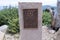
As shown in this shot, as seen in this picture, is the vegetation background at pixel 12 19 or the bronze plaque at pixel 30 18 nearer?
the bronze plaque at pixel 30 18

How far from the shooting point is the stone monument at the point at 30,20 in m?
4.51

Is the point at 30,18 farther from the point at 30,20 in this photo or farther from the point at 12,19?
the point at 12,19

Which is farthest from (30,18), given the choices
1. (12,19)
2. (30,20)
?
(12,19)

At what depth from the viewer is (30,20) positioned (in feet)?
15.1

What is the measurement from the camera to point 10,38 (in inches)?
221

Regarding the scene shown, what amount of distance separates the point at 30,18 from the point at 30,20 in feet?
0.14

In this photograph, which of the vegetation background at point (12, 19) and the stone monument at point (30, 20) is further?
the vegetation background at point (12, 19)

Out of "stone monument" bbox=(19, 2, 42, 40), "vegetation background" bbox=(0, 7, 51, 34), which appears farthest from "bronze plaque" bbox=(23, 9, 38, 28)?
"vegetation background" bbox=(0, 7, 51, 34)

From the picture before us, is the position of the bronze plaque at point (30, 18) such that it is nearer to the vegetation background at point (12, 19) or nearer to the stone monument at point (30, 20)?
the stone monument at point (30, 20)

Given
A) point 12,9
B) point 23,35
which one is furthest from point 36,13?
point 12,9

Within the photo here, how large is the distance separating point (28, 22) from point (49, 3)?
3.06 meters

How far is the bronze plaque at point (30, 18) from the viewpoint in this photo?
4.54 m

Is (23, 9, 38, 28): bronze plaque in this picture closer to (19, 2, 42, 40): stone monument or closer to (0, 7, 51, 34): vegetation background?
(19, 2, 42, 40): stone monument

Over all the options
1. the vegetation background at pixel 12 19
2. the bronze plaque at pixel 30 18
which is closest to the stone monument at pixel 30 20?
the bronze plaque at pixel 30 18
